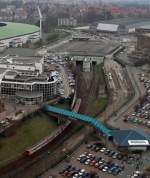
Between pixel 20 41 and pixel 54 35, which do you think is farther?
pixel 54 35

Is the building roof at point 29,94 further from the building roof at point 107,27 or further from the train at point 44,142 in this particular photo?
the building roof at point 107,27

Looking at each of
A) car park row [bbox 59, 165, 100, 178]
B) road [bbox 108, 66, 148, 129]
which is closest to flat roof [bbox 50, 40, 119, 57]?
road [bbox 108, 66, 148, 129]

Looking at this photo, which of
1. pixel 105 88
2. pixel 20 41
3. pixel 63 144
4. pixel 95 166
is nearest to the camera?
pixel 95 166

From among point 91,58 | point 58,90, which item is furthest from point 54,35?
point 58,90

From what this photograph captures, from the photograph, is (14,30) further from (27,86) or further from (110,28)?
(27,86)

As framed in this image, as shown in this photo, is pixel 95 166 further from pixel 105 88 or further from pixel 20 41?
pixel 20 41

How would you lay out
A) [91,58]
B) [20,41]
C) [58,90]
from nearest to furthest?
[58,90]
[91,58]
[20,41]

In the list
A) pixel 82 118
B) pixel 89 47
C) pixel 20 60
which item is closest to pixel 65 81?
pixel 20 60
